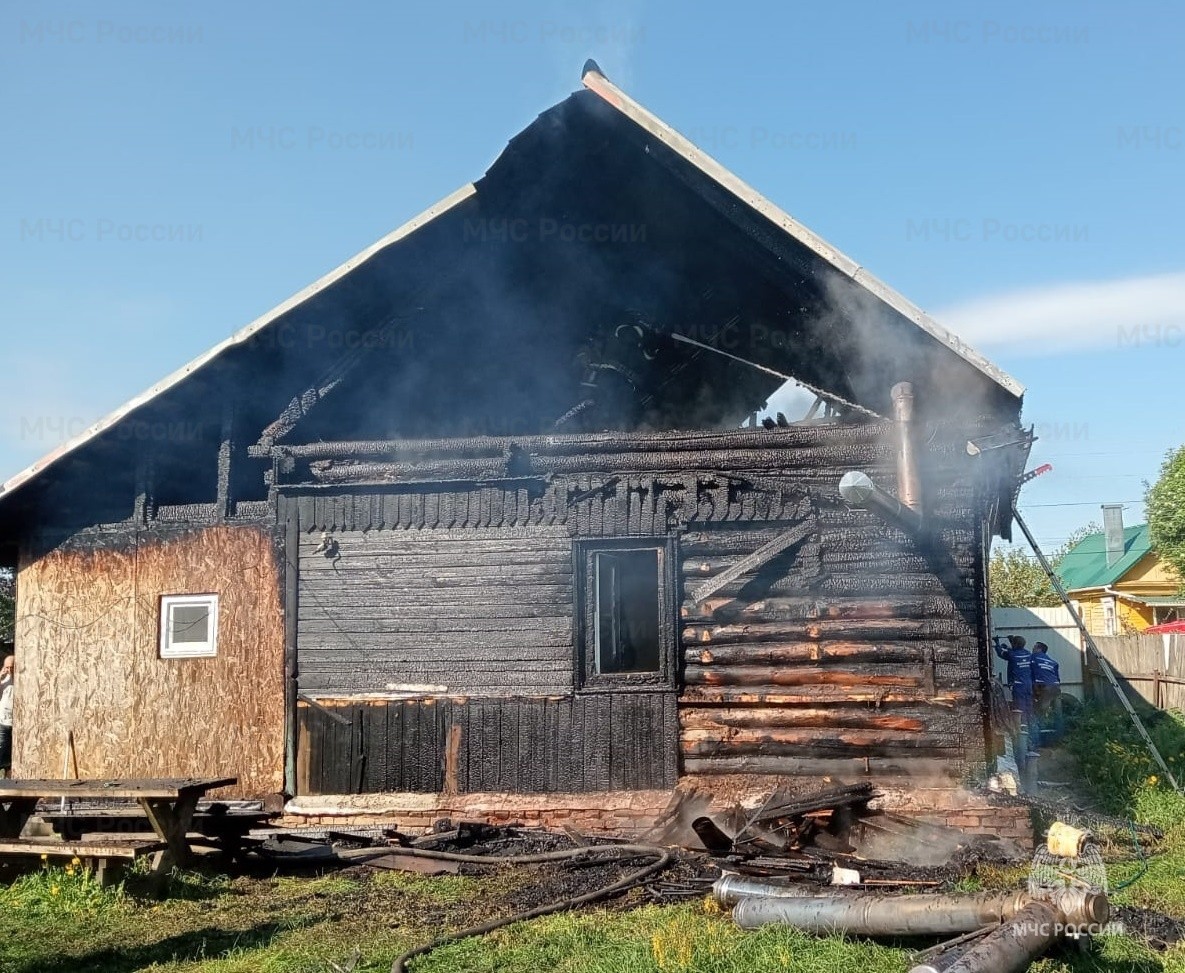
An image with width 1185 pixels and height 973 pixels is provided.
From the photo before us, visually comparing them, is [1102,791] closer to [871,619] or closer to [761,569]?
[871,619]

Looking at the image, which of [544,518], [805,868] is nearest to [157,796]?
[544,518]

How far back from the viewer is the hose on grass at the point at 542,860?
6.26 meters

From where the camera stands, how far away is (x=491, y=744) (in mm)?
9773

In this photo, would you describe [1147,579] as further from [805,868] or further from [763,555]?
[805,868]

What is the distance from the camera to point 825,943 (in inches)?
230

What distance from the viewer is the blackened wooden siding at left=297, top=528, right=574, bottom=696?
9867mm

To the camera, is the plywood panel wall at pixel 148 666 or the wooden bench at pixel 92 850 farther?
the plywood panel wall at pixel 148 666

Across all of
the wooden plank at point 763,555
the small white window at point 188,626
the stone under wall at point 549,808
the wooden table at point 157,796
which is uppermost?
the wooden plank at point 763,555

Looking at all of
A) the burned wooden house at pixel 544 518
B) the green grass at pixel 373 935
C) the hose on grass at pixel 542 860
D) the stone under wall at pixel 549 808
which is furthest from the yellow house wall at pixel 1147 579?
the hose on grass at pixel 542 860

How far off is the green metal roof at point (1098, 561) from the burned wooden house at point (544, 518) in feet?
105

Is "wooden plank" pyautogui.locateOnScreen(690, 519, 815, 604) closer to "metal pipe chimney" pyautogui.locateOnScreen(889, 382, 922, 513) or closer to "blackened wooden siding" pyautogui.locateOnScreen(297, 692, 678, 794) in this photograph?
"metal pipe chimney" pyautogui.locateOnScreen(889, 382, 922, 513)

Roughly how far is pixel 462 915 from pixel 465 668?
3291mm

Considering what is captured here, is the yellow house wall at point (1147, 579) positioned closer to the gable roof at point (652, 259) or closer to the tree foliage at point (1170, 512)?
the tree foliage at point (1170, 512)

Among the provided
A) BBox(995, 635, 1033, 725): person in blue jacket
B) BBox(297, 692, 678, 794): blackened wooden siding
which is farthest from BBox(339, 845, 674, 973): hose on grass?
BBox(995, 635, 1033, 725): person in blue jacket
